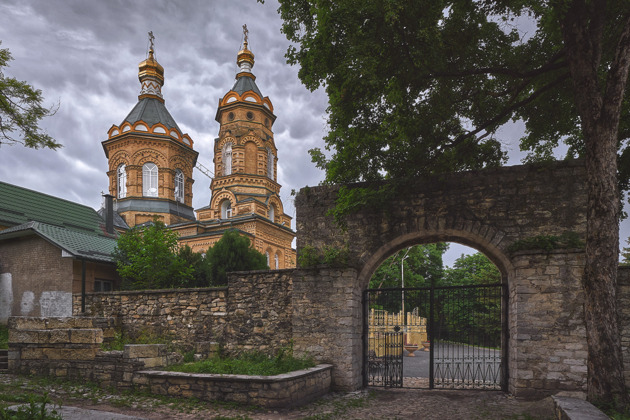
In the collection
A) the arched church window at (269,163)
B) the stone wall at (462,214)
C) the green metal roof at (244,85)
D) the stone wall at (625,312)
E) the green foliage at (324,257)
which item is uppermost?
the green metal roof at (244,85)

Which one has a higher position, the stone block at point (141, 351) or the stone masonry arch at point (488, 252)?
the stone masonry arch at point (488, 252)

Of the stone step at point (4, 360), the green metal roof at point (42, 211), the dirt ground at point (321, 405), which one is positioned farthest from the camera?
the green metal roof at point (42, 211)

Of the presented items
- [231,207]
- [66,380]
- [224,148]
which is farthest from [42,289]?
[224,148]

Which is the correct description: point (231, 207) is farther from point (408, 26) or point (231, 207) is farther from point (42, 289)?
point (408, 26)

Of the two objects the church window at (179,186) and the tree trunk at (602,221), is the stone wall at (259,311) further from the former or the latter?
the church window at (179,186)

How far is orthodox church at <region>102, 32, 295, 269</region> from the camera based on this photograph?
32125 millimetres

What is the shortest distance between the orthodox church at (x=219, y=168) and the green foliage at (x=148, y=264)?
15577 millimetres

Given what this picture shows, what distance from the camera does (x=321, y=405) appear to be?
739 cm

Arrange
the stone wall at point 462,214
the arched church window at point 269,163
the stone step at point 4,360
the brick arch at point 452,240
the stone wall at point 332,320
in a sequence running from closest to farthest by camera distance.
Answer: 1. the stone wall at point 462,214
2. the brick arch at point 452,240
3. the stone wall at point 332,320
4. the stone step at point 4,360
5. the arched church window at point 269,163

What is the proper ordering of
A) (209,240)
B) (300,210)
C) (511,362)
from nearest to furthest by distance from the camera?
(511,362)
(300,210)
(209,240)

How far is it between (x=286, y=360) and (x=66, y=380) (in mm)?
4336

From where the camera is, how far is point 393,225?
8852 millimetres

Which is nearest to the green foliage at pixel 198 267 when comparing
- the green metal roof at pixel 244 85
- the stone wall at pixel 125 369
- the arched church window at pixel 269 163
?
the stone wall at pixel 125 369

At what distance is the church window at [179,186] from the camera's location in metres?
35.8
